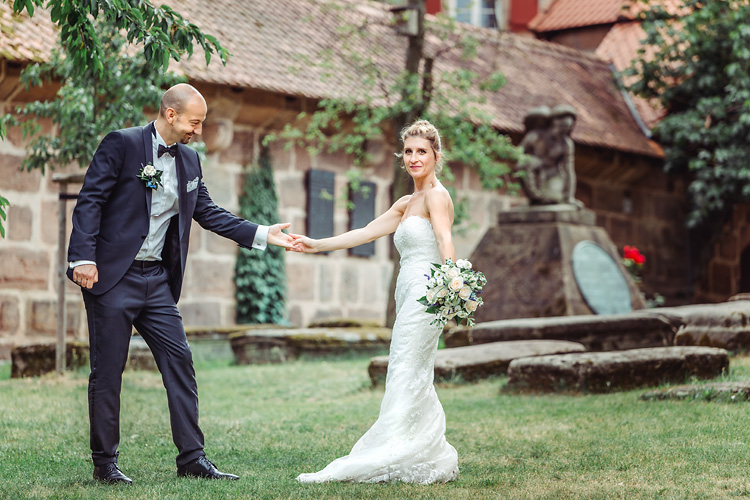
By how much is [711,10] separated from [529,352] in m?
10.7

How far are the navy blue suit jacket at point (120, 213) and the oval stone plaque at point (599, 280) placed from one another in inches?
297

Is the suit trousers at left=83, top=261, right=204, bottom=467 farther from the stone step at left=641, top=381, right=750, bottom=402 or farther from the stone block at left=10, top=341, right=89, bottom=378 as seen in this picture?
the stone block at left=10, top=341, right=89, bottom=378

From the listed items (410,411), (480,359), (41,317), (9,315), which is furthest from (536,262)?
(410,411)

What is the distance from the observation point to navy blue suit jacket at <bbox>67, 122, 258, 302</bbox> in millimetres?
5141

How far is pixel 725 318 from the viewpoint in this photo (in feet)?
33.8

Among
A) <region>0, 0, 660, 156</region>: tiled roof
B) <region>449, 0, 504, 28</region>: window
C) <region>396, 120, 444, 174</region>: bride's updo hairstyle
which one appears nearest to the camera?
<region>396, 120, 444, 174</region>: bride's updo hairstyle

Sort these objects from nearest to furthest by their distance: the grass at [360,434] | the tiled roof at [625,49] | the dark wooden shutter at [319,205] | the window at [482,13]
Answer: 1. the grass at [360,434]
2. the dark wooden shutter at [319,205]
3. the tiled roof at [625,49]
4. the window at [482,13]

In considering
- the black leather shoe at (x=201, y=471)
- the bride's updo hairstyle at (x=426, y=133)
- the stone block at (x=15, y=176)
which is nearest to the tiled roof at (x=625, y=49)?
the stone block at (x=15, y=176)

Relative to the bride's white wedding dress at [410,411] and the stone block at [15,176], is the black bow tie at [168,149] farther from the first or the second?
the stone block at [15,176]

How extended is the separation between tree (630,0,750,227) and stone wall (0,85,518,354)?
3.32m

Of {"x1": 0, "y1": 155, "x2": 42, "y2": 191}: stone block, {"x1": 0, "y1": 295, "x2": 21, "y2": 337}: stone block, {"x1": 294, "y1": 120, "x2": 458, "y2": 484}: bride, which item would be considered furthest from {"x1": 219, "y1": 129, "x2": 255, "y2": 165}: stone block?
{"x1": 294, "y1": 120, "x2": 458, "y2": 484}: bride

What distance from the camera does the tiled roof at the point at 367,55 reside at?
14312 mm

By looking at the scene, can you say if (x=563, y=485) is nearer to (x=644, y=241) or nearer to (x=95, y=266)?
(x=95, y=266)

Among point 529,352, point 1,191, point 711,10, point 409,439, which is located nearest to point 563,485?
point 409,439
